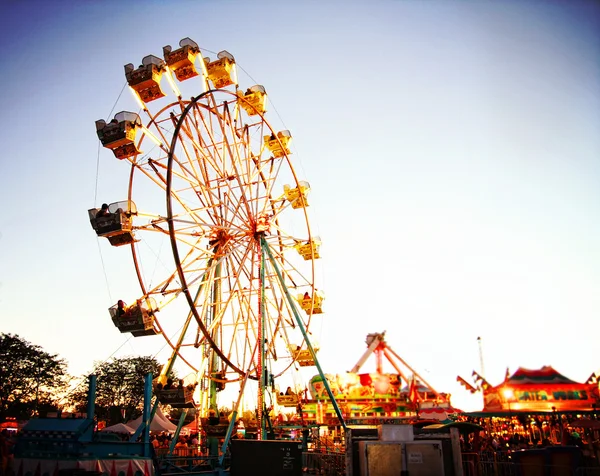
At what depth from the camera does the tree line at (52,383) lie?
128ft

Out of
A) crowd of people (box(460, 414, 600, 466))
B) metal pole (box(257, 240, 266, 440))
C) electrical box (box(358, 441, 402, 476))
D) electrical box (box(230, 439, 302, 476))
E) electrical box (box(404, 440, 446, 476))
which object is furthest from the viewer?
metal pole (box(257, 240, 266, 440))

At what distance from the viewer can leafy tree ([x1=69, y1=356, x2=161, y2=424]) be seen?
1964 inches

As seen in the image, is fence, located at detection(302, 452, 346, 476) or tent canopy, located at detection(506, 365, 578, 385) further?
tent canopy, located at detection(506, 365, 578, 385)

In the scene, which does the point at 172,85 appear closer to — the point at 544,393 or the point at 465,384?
the point at 544,393

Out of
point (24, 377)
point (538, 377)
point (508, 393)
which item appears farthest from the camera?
point (24, 377)

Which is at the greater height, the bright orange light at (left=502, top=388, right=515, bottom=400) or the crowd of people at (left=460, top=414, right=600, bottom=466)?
the bright orange light at (left=502, top=388, right=515, bottom=400)

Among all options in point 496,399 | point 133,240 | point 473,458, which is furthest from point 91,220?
point 496,399

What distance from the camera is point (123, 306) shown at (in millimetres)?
15836

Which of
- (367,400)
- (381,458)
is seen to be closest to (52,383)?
(367,400)

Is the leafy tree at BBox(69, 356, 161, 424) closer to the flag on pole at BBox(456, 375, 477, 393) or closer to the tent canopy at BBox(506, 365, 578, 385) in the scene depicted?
the flag on pole at BBox(456, 375, 477, 393)

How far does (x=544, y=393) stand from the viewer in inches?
962

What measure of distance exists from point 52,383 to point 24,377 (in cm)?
357

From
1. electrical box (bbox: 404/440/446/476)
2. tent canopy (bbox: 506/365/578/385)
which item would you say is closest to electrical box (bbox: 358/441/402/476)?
electrical box (bbox: 404/440/446/476)

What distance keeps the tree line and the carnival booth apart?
22138mm
